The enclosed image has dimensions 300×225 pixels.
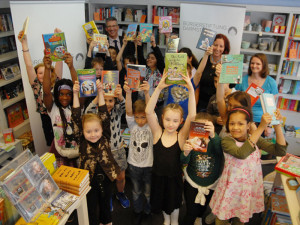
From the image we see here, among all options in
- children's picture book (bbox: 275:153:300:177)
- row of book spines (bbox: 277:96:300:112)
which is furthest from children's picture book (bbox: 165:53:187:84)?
row of book spines (bbox: 277:96:300:112)

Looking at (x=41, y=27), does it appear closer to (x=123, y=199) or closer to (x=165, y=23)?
(x=165, y=23)

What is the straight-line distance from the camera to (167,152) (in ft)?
6.94

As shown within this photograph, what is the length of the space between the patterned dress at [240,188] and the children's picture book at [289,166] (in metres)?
0.16

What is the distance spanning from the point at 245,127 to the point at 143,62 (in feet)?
6.97

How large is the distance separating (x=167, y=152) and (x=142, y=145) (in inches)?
12.0

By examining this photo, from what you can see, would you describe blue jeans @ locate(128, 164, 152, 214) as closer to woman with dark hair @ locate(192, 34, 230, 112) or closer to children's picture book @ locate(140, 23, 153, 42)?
woman with dark hair @ locate(192, 34, 230, 112)

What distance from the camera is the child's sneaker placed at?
2818mm

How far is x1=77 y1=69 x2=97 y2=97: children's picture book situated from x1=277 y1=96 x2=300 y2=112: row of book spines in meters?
3.75

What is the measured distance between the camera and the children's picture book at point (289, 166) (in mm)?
1915

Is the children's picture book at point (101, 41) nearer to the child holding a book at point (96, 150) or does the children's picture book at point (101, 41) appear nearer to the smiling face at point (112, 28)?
the smiling face at point (112, 28)

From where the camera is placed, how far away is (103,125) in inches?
88.4

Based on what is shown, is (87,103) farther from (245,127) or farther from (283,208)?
(283,208)

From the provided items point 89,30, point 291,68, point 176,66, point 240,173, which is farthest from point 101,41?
point 291,68

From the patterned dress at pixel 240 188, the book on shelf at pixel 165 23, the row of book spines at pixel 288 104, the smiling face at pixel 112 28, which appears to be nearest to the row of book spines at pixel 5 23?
the smiling face at pixel 112 28
